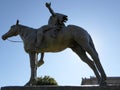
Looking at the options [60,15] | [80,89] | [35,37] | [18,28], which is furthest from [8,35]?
[80,89]

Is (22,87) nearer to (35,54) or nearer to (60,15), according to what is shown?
(35,54)

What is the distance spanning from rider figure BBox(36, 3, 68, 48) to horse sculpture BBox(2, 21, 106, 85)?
15 centimetres

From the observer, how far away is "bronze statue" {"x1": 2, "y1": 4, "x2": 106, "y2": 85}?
47.2 ft

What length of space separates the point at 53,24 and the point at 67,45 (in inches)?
49.5

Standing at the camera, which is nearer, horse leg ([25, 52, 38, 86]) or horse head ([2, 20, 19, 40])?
horse leg ([25, 52, 38, 86])

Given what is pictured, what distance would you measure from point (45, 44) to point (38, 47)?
32cm

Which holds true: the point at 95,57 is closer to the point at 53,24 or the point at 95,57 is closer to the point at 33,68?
the point at 53,24

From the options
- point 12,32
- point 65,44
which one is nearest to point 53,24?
point 65,44

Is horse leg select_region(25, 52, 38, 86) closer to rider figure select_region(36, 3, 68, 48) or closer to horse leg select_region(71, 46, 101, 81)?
rider figure select_region(36, 3, 68, 48)

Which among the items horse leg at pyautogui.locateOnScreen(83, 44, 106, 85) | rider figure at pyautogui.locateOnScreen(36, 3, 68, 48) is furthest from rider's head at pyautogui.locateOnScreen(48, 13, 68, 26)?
horse leg at pyautogui.locateOnScreen(83, 44, 106, 85)

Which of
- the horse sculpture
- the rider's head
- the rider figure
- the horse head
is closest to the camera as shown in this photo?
the horse sculpture

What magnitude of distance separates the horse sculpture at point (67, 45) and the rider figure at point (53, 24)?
15 centimetres

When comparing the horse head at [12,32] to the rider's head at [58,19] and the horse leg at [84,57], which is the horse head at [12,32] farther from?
the horse leg at [84,57]

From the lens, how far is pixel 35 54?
1493 cm
